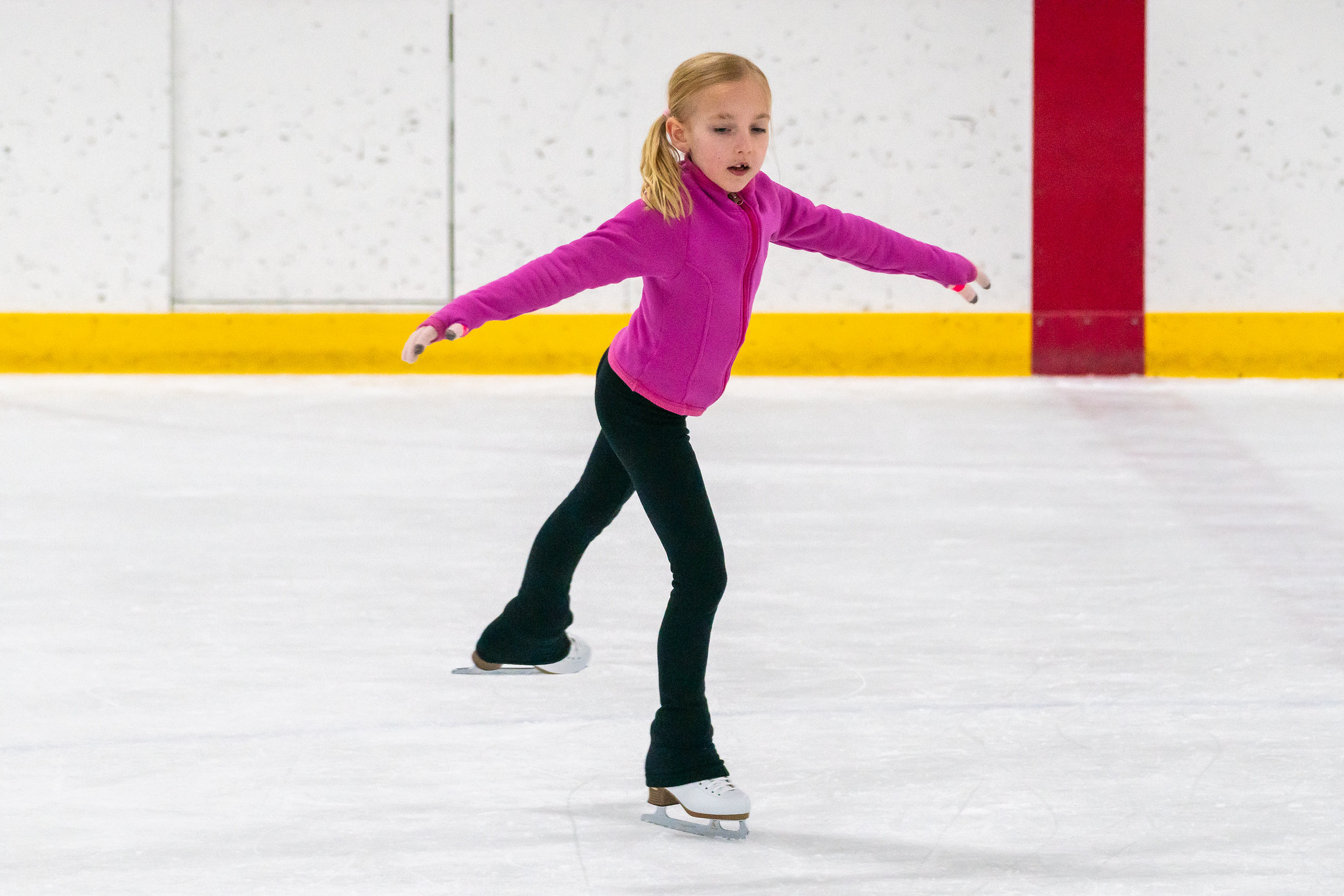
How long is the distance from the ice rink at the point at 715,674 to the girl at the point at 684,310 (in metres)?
0.12

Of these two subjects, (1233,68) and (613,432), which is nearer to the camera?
(613,432)

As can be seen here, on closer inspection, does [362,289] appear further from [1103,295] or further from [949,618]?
[949,618]

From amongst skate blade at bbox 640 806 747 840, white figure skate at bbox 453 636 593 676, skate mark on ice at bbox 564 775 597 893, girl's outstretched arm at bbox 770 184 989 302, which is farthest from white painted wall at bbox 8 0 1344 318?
skate blade at bbox 640 806 747 840

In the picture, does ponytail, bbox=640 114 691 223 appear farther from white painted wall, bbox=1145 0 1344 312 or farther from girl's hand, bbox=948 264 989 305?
white painted wall, bbox=1145 0 1344 312

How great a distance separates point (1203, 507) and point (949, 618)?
4.90ft

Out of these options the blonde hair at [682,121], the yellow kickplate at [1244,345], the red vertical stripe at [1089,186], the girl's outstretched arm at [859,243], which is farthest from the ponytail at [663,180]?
the yellow kickplate at [1244,345]

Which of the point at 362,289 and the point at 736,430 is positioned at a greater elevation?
the point at 362,289

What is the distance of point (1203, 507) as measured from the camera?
Result: 4.62 metres

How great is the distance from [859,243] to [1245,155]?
6226 millimetres

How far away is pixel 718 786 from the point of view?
219 centimetres

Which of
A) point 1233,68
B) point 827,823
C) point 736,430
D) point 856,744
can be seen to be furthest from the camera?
point 1233,68

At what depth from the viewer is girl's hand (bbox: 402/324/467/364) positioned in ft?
6.63

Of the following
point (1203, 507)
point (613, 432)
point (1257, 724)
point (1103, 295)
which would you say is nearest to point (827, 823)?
point (613, 432)

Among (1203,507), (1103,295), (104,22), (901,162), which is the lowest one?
(1203,507)
